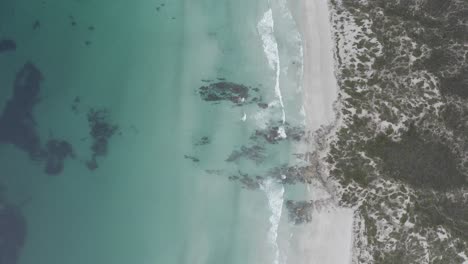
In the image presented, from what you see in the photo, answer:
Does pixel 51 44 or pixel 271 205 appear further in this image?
pixel 51 44

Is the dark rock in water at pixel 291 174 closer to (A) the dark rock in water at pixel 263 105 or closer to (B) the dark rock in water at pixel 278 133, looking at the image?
(B) the dark rock in water at pixel 278 133

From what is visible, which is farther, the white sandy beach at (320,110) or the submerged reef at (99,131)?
the submerged reef at (99,131)

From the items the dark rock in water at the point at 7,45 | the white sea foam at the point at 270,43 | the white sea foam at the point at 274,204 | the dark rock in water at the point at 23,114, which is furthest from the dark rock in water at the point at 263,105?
the dark rock in water at the point at 7,45

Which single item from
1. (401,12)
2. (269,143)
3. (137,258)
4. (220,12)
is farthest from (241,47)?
(137,258)

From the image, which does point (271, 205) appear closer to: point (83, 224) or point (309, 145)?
point (309, 145)

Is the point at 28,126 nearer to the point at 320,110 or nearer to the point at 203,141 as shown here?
the point at 203,141

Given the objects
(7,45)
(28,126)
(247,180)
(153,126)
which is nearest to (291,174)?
(247,180)

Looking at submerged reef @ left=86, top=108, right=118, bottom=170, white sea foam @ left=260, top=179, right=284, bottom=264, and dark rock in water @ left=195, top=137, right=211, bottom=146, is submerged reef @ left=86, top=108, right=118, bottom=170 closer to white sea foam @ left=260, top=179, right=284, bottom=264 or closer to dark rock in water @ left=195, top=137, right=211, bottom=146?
dark rock in water @ left=195, top=137, right=211, bottom=146
